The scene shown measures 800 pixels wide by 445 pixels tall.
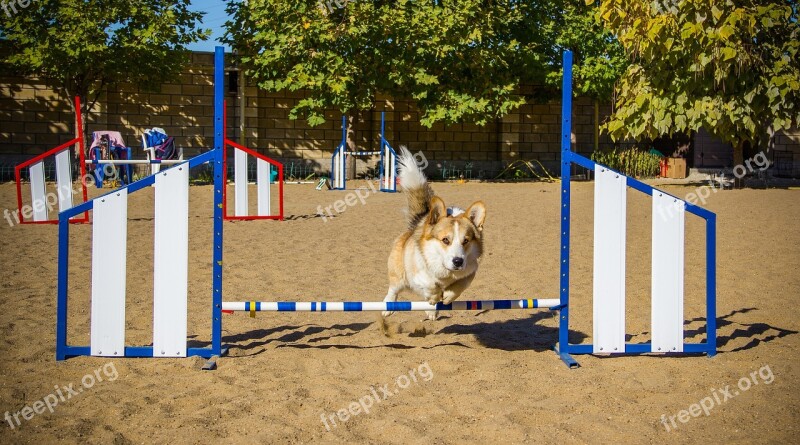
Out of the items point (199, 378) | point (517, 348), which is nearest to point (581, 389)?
point (517, 348)

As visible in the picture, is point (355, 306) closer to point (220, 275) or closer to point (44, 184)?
point (220, 275)

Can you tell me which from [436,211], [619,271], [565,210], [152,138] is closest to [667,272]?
[619,271]

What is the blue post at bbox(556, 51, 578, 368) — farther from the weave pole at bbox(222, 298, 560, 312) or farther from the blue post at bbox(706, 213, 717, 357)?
the blue post at bbox(706, 213, 717, 357)

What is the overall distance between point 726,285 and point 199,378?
19.6ft

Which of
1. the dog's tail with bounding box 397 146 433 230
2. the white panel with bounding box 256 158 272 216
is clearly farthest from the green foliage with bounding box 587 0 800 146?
the dog's tail with bounding box 397 146 433 230

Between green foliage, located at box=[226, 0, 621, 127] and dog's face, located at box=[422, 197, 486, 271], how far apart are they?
62.4ft

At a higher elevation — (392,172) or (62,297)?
(392,172)

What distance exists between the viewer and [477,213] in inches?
223

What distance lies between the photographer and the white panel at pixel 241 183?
13391mm

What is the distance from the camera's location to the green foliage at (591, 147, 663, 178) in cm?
2878

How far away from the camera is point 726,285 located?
8109mm

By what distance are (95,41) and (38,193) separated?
11188 mm

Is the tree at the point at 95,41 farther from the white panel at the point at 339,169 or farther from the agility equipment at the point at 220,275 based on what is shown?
the agility equipment at the point at 220,275

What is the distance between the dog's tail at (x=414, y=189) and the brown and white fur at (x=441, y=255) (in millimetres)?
267
